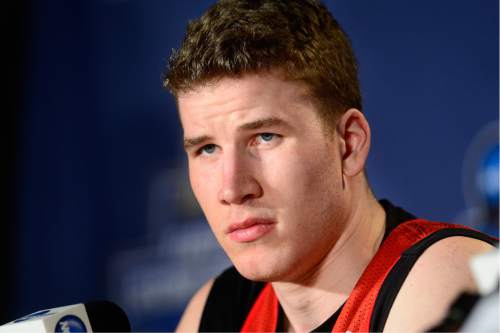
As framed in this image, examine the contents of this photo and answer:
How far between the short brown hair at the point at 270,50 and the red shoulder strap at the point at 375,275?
9.9 inches

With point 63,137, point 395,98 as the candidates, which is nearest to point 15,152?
point 63,137

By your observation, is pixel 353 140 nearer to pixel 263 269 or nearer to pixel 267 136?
pixel 267 136

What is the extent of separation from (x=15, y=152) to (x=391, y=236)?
1913 mm

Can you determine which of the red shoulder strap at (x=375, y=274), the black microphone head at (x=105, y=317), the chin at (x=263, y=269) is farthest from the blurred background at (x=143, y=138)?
the black microphone head at (x=105, y=317)

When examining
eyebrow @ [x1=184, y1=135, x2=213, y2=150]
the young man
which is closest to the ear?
the young man

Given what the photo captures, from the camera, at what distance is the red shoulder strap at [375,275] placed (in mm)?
1132

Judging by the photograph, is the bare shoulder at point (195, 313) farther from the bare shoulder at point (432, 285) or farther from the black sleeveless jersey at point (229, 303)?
the bare shoulder at point (432, 285)

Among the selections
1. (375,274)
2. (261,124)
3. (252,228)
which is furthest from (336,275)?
(261,124)

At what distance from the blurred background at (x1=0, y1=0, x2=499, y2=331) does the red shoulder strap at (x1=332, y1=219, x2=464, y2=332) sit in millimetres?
515

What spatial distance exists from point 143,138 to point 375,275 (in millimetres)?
1453

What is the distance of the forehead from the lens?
1.15 metres

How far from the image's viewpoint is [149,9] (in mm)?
2516

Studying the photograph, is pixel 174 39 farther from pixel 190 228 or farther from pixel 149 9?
pixel 190 228

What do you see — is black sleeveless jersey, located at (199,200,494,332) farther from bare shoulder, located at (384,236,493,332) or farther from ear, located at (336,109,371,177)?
bare shoulder, located at (384,236,493,332)
